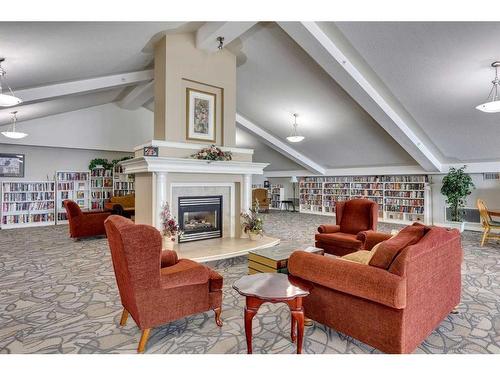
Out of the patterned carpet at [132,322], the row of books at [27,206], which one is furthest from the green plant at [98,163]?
the patterned carpet at [132,322]

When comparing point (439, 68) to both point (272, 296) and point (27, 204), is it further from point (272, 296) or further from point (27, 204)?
point (27, 204)

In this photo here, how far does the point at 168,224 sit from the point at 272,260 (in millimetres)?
2133

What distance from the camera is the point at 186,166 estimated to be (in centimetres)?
516

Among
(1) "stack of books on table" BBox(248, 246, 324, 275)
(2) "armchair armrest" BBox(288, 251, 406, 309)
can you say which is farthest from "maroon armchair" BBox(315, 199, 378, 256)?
(2) "armchair armrest" BBox(288, 251, 406, 309)

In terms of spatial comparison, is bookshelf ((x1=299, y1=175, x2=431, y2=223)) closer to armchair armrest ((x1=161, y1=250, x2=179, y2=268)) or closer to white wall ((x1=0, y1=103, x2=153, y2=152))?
white wall ((x1=0, y1=103, x2=153, y2=152))

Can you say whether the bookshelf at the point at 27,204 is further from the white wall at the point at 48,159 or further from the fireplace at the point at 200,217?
the fireplace at the point at 200,217

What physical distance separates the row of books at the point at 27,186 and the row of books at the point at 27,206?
0.41 meters

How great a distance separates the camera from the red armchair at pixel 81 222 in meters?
6.36

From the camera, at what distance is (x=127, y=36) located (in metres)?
4.68

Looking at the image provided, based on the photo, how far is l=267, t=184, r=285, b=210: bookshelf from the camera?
13.8 meters

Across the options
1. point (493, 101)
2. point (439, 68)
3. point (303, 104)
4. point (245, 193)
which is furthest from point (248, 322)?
point (303, 104)
